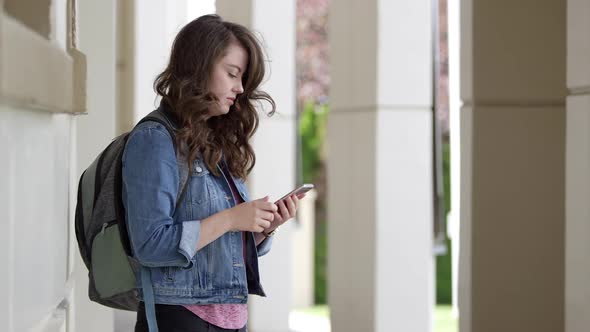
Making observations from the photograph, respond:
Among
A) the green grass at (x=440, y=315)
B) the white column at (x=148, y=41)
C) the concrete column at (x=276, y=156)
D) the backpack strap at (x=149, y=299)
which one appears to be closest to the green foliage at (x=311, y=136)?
the green grass at (x=440, y=315)

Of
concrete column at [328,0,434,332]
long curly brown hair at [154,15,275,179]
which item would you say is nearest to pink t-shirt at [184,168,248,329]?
long curly brown hair at [154,15,275,179]

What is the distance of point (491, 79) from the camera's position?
16.7ft

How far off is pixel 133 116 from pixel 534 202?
7700 millimetres

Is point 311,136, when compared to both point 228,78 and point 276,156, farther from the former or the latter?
point 228,78

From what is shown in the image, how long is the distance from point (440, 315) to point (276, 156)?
1052 centimetres

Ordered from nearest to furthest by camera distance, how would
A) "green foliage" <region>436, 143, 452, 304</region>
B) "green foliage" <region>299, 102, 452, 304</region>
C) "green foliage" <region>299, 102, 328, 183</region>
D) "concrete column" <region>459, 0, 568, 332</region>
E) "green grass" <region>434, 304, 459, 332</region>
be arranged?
"concrete column" <region>459, 0, 568, 332</region>
"green grass" <region>434, 304, 459, 332</region>
"green foliage" <region>436, 143, 452, 304</region>
"green foliage" <region>299, 102, 452, 304</region>
"green foliage" <region>299, 102, 328, 183</region>

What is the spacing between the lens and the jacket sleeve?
2719 mm

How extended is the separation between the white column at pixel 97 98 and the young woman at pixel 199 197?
2181 mm

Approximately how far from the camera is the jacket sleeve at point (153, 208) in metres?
2.72

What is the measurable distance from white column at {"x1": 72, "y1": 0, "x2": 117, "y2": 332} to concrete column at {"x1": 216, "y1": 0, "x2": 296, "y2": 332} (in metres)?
2.58

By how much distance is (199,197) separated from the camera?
2885 millimetres

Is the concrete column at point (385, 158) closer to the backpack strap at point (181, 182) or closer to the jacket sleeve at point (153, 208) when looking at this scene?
the backpack strap at point (181, 182)

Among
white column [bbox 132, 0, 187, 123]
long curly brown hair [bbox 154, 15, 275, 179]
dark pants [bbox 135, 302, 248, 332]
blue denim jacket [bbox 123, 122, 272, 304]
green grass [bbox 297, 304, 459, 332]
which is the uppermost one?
white column [bbox 132, 0, 187, 123]

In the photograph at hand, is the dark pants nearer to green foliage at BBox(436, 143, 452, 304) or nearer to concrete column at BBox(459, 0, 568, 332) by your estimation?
concrete column at BBox(459, 0, 568, 332)
